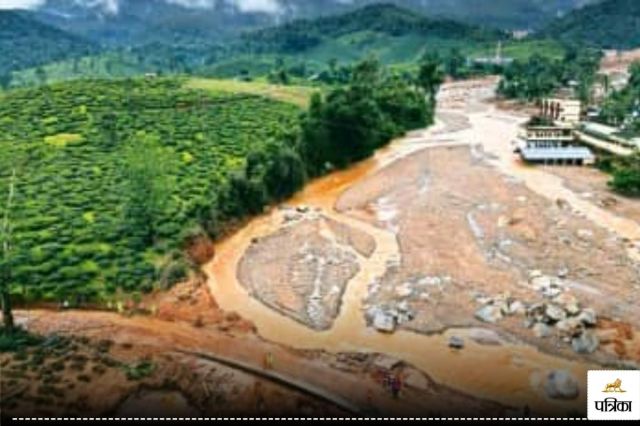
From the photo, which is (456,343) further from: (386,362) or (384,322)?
(384,322)

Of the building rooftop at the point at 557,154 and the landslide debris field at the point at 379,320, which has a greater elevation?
the building rooftop at the point at 557,154

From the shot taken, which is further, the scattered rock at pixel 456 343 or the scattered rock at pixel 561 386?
the scattered rock at pixel 456 343

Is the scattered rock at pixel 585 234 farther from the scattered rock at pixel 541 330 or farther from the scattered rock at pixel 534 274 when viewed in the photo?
the scattered rock at pixel 541 330

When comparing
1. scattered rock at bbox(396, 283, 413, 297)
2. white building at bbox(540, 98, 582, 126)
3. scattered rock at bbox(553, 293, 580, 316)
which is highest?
white building at bbox(540, 98, 582, 126)

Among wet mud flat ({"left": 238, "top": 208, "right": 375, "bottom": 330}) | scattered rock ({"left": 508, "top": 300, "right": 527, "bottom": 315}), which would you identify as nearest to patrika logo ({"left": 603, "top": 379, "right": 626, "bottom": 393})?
scattered rock ({"left": 508, "top": 300, "right": 527, "bottom": 315})

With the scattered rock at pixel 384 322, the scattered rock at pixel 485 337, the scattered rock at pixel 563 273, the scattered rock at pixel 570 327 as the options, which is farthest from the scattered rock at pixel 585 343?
the scattered rock at pixel 384 322

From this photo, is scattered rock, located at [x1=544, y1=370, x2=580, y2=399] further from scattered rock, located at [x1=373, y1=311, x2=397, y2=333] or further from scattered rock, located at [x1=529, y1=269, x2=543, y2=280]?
scattered rock, located at [x1=529, y1=269, x2=543, y2=280]

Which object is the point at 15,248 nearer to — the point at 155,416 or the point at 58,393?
the point at 58,393
